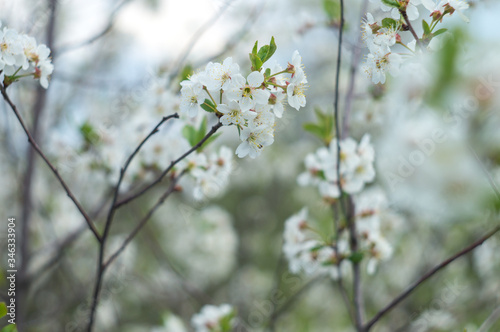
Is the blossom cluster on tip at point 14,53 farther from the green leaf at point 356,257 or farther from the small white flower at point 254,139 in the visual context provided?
the green leaf at point 356,257

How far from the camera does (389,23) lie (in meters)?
0.84

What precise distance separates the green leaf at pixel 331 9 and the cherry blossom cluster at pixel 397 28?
2.74 ft

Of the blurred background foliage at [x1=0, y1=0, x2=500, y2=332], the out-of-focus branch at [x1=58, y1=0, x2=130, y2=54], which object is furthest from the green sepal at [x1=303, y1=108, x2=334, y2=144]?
the out-of-focus branch at [x1=58, y1=0, x2=130, y2=54]

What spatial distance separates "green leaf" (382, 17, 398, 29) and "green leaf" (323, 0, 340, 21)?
87 cm

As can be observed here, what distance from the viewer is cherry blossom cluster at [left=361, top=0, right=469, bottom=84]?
82 cm

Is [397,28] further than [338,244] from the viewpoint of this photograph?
No

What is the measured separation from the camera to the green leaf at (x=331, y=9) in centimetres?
164

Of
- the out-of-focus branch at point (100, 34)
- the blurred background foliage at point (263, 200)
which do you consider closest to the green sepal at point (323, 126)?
the blurred background foliage at point (263, 200)

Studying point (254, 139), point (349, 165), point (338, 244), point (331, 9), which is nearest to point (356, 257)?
point (338, 244)

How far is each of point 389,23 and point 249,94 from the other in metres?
0.32

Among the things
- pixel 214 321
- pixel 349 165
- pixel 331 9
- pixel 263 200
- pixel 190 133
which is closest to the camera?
pixel 190 133

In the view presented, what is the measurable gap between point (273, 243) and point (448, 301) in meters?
2.05

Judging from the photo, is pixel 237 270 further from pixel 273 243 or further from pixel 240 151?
pixel 240 151

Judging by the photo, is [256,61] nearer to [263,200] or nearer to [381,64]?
[381,64]
